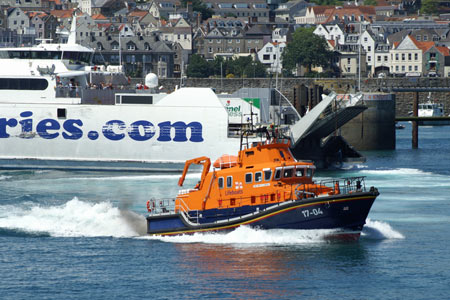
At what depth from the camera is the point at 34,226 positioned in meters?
37.2

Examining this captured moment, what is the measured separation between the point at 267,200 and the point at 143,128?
22040 millimetres

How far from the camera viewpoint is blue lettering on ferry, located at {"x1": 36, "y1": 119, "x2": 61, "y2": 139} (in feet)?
178

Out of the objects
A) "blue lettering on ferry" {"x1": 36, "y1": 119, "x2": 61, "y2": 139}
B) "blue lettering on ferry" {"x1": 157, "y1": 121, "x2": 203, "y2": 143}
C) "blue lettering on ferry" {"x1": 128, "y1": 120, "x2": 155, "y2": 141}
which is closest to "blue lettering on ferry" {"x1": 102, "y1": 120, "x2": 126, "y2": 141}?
"blue lettering on ferry" {"x1": 128, "y1": 120, "x2": 155, "y2": 141}

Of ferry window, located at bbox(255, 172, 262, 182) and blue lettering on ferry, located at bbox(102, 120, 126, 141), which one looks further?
blue lettering on ferry, located at bbox(102, 120, 126, 141)

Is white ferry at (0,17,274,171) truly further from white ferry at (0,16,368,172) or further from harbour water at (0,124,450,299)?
harbour water at (0,124,450,299)

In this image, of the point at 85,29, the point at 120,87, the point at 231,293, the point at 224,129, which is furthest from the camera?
the point at 85,29

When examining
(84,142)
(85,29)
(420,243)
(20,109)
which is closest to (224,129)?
(84,142)

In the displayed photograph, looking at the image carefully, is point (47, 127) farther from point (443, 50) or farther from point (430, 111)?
point (443, 50)

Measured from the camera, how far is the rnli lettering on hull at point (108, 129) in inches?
2085

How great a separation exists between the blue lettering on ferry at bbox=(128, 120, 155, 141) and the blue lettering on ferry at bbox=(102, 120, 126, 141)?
0.52 m

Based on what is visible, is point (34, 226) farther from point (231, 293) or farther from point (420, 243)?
point (420, 243)

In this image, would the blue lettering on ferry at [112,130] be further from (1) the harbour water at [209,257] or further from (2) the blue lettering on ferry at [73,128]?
(1) the harbour water at [209,257]

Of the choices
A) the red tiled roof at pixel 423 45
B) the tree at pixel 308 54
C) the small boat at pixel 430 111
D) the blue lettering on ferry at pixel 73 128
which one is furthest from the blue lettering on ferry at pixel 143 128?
the red tiled roof at pixel 423 45

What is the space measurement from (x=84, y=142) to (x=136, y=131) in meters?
2.99
